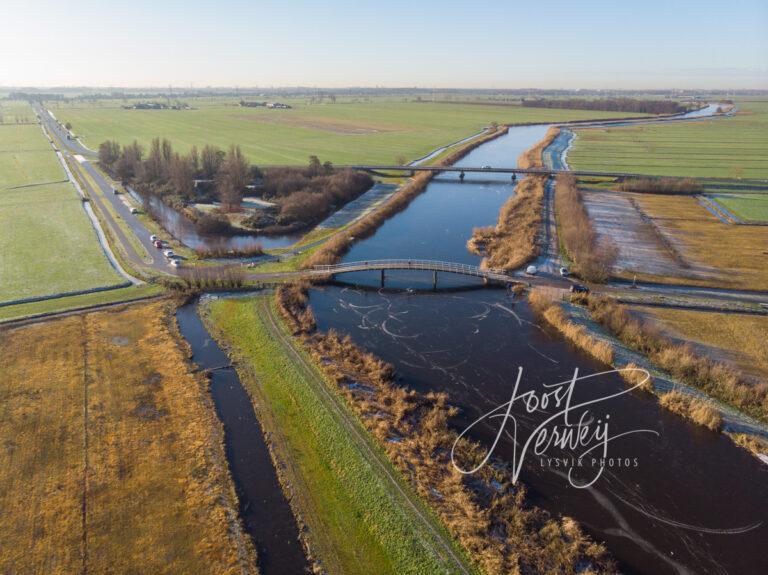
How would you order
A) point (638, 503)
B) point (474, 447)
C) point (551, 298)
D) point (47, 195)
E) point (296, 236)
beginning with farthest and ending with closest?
1. point (47, 195)
2. point (296, 236)
3. point (551, 298)
4. point (474, 447)
5. point (638, 503)

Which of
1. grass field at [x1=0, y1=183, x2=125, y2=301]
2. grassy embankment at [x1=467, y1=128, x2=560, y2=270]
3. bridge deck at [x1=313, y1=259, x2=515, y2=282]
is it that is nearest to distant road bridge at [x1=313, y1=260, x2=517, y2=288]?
bridge deck at [x1=313, y1=259, x2=515, y2=282]

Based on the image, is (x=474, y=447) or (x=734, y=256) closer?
(x=474, y=447)

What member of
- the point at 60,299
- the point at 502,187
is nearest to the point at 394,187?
the point at 502,187

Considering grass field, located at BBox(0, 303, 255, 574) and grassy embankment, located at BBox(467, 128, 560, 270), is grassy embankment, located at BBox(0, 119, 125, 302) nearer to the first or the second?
grass field, located at BBox(0, 303, 255, 574)

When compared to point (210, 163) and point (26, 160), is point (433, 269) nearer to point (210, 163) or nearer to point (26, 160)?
point (210, 163)

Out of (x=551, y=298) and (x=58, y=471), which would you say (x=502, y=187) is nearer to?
(x=551, y=298)

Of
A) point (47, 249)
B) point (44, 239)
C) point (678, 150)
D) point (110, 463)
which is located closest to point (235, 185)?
point (44, 239)
